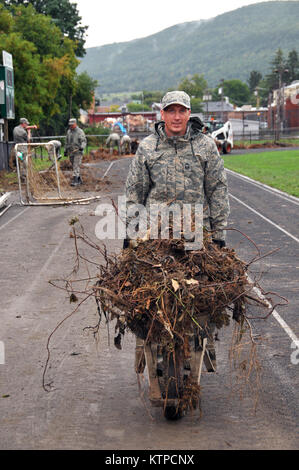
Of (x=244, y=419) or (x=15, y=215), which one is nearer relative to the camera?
(x=244, y=419)

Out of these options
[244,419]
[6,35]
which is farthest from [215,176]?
[6,35]

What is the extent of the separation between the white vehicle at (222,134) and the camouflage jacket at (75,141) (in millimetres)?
25148

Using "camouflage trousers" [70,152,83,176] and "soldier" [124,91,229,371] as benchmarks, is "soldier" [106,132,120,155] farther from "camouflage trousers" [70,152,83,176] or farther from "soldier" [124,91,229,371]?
"soldier" [124,91,229,371]

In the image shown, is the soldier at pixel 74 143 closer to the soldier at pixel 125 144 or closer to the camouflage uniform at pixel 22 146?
the camouflage uniform at pixel 22 146

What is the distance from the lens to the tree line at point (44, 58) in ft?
143

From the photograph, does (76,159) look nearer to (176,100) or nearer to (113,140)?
(176,100)

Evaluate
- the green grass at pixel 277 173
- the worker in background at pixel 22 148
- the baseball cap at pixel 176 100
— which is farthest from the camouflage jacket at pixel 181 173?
the green grass at pixel 277 173

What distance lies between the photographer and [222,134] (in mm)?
49125

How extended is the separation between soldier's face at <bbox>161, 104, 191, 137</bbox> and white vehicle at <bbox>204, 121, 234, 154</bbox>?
42650 millimetres

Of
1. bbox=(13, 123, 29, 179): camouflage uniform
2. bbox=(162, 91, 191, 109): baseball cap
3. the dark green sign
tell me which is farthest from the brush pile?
the dark green sign

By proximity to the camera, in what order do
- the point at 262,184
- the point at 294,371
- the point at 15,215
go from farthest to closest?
the point at 262,184, the point at 15,215, the point at 294,371
